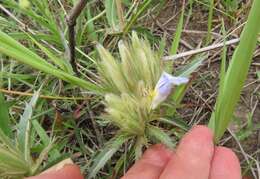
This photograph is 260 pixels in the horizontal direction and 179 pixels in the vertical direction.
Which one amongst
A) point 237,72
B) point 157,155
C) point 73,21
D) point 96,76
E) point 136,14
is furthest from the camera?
point 136,14

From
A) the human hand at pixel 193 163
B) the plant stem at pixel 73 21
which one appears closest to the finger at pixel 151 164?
the human hand at pixel 193 163

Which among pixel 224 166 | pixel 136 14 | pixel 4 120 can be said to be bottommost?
pixel 224 166

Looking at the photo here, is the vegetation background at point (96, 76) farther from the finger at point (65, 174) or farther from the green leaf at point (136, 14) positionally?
the finger at point (65, 174)

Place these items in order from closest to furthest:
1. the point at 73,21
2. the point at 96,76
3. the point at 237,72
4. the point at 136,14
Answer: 1. the point at 237,72
2. the point at 73,21
3. the point at 96,76
4. the point at 136,14

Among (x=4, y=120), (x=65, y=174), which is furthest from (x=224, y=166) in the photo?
(x=4, y=120)

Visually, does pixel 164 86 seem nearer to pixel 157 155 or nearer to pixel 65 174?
pixel 157 155

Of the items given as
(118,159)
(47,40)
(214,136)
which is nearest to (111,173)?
(118,159)

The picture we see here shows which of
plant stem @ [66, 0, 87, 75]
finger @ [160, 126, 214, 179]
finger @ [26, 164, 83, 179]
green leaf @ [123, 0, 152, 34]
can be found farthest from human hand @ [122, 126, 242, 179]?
green leaf @ [123, 0, 152, 34]
